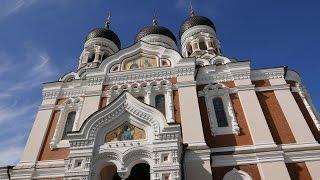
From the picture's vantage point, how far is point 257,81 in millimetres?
15266

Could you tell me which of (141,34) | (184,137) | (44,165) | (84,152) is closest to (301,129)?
(184,137)

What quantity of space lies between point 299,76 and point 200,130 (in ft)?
19.8

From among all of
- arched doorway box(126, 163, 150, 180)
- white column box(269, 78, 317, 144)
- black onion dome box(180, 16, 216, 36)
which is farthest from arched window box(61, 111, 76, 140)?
black onion dome box(180, 16, 216, 36)

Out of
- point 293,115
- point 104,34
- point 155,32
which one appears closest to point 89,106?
point 293,115

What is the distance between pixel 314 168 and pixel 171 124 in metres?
4.85

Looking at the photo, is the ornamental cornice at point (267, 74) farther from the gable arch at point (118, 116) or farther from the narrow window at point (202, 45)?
the narrow window at point (202, 45)

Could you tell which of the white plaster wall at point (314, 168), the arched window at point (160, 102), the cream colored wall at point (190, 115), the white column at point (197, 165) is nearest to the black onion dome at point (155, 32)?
the cream colored wall at point (190, 115)

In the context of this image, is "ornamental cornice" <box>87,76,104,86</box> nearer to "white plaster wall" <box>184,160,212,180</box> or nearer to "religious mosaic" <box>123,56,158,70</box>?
"religious mosaic" <box>123,56,158,70</box>

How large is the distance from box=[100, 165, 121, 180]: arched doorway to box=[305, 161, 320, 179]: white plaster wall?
6298mm

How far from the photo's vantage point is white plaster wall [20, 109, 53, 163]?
13.4 meters

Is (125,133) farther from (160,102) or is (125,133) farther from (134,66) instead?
(134,66)

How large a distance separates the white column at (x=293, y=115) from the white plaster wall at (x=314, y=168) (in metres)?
0.84

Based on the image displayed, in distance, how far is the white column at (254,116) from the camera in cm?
1261

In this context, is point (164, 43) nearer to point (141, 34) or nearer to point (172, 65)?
point (141, 34)
